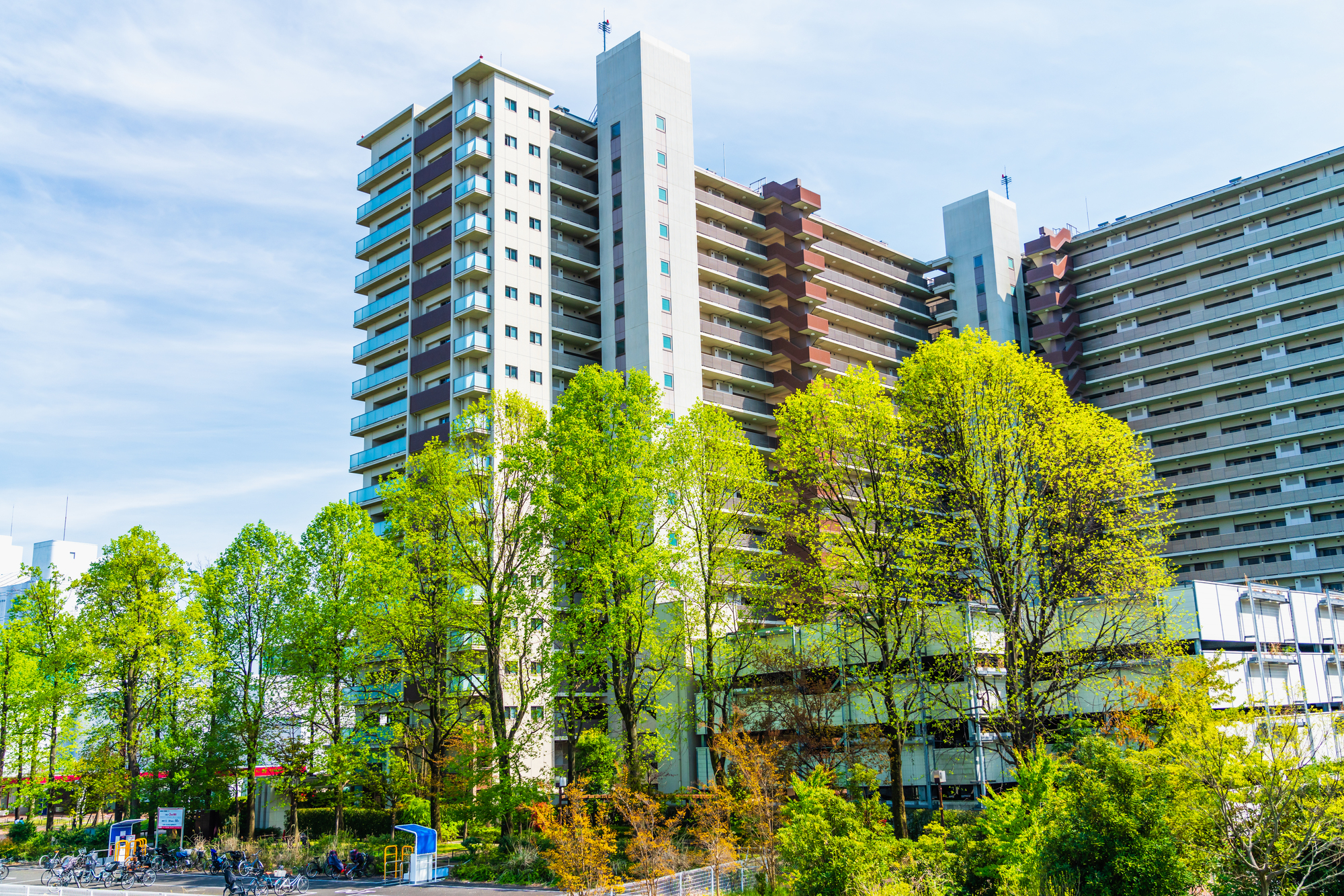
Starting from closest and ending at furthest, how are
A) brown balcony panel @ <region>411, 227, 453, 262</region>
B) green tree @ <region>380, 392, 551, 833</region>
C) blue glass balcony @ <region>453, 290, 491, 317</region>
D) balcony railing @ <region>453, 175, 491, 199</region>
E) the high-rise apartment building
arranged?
1. green tree @ <region>380, 392, 551, 833</region>
2. blue glass balcony @ <region>453, 290, 491, 317</region>
3. balcony railing @ <region>453, 175, 491, 199</region>
4. brown balcony panel @ <region>411, 227, 453, 262</region>
5. the high-rise apartment building

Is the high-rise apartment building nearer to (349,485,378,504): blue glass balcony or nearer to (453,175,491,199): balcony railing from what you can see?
(453,175,491,199): balcony railing

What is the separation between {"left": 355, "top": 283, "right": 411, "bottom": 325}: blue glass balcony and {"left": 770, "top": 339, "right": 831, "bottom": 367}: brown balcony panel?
33.0 metres

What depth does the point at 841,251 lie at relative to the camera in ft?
327

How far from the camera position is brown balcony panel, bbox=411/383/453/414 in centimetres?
7562

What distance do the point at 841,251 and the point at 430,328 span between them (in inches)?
1702

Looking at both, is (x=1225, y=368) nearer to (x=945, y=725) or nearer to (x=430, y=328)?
(x=945, y=725)

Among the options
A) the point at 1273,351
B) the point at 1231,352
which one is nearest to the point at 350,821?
the point at 1231,352

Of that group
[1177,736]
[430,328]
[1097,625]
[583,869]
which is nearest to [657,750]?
[583,869]

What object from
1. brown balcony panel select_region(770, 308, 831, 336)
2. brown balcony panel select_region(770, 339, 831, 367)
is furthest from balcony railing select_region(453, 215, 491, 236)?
brown balcony panel select_region(770, 339, 831, 367)

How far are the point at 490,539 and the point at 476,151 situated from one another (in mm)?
41468

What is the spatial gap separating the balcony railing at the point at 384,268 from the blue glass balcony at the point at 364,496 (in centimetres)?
1913

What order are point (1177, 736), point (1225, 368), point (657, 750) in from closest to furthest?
1. point (1177, 736)
2. point (657, 750)
3. point (1225, 368)

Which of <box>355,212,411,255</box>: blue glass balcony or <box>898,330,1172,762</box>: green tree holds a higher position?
<box>355,212,411,255</box>: blue glass balcony

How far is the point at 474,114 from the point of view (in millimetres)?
78812
